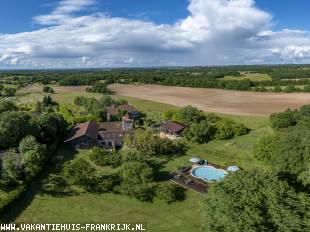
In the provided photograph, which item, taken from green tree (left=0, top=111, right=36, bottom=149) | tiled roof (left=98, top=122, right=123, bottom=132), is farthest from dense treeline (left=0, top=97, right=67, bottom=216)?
tiled roof (left=98, top=122, right=123, bottom=132)

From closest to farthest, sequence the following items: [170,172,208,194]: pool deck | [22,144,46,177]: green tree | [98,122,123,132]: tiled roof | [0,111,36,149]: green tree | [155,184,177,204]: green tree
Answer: [155,184,177,204]: green tree < [170,172,208,194]: pool deck < [22,144,46,177]: green tree < [0,111,36,149]: green tree < [98,122,123,132]: tiled roof

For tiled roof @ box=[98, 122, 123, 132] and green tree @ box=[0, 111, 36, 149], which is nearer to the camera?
green tree @ box=[0, 111, 36, 149]

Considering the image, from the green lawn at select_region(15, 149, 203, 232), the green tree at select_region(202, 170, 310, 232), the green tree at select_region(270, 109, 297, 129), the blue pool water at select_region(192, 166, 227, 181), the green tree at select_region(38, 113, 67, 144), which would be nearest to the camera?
the green tree at select_region(202, 170, 310, 232)

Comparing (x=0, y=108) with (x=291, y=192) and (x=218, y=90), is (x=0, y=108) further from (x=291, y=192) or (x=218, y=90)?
(x=218, y=90)

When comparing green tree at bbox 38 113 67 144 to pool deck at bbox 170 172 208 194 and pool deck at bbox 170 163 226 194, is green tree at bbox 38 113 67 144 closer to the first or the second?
pool deck at bbox 170 163 226 194

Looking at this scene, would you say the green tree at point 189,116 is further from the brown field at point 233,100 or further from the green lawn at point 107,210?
the green lawn at point 107,210

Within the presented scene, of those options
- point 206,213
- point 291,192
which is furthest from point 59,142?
point 291,192

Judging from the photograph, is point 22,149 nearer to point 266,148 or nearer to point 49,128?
point 49,128
